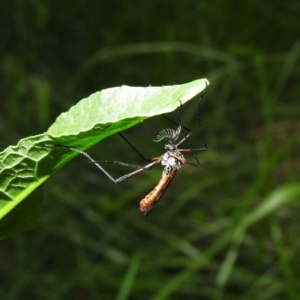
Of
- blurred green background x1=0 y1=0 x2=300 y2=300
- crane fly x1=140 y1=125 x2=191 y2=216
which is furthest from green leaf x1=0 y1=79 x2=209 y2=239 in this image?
blurred green background x1=0 y1=0 x2=300 y2=300

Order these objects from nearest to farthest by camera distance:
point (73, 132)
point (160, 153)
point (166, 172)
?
point (73, 132), point (166, 172), point (160, 153)

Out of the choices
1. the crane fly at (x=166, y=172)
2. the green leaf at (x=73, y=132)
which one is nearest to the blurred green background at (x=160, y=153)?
the crane fly at (x=166, y=172)

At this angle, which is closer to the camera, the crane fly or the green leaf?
the green leaf

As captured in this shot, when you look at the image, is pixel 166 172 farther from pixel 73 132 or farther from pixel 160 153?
pixel 160 153

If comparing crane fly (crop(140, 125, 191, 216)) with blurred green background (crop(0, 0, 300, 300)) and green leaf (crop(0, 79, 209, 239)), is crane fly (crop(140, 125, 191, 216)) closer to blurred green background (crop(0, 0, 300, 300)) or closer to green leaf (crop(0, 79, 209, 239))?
green leaf (crop(0, 79, 209, 239))

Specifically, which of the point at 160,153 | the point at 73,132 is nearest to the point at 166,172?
the point at 73,132
